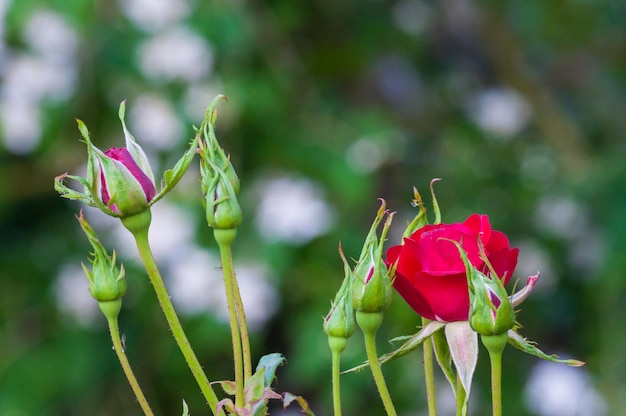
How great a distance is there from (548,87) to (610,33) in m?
0.32

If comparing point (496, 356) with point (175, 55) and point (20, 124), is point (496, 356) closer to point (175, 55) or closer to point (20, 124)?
point (175, 55)

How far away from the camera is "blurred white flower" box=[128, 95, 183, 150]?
1670 millimetres

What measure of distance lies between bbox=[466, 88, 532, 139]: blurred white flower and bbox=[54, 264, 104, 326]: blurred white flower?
1061 mm

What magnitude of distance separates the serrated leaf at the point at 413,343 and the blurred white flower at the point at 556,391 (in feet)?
5.10

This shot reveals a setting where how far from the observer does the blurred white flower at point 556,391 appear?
200 cm

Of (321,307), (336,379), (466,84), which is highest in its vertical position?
(336,379)

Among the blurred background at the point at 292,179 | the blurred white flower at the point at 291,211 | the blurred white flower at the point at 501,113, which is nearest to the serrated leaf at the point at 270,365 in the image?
the blurred background at the point at 292,179

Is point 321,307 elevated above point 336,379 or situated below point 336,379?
below

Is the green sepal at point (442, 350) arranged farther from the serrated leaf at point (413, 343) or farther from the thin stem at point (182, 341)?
the thin stem at point (182, 341)

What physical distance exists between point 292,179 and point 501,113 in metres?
0.75

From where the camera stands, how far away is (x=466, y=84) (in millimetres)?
2492

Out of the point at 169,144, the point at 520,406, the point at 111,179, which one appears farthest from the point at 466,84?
the point at 111,179

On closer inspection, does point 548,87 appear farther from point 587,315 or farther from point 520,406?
point 520,406

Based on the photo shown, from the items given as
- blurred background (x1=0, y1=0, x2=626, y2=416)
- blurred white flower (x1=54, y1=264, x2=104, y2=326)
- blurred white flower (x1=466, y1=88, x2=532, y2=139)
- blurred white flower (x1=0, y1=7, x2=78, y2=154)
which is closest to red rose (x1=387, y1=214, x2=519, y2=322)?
blurred background (x1=0, y1=0, x2=626, y2=416)
